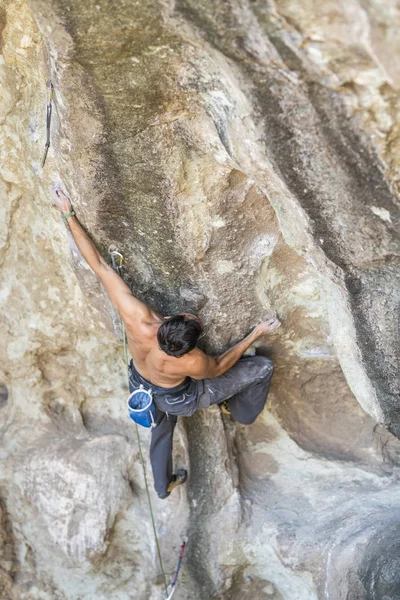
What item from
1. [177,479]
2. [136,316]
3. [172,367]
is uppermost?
[136,316]

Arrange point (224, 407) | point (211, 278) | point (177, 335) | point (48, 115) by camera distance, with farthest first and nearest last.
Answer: point (224, 407) < point (211, 278) < point (177, 335) < point (48, 115)

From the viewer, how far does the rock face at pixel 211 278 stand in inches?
92.0

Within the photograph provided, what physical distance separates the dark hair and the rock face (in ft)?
1.37

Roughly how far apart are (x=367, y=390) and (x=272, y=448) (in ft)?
4.25

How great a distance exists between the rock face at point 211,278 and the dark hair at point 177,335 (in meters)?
0.42

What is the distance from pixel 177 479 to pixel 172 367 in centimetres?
124

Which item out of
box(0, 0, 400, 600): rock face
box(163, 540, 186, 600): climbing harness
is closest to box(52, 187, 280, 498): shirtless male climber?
box(0, 0, 400, 600): rock face

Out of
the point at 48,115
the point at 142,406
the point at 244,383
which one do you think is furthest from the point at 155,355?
the point at 48,115

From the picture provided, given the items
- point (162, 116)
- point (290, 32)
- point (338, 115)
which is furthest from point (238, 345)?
point (290, 32)

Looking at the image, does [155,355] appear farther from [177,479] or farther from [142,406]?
[177,479]

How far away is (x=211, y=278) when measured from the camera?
3.48 metres

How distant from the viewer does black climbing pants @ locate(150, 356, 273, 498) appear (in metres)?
3.77

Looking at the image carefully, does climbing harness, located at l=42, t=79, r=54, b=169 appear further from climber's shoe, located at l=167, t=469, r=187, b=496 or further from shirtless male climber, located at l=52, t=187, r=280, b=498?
climber's shoe, located at l=167, t=469, r=187, b=496

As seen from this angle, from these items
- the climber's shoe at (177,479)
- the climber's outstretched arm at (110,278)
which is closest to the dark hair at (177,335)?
the climber's outstretched arm at (110,278)
